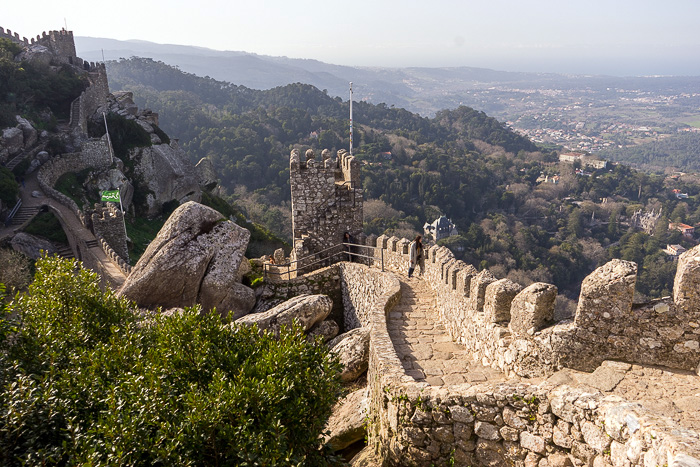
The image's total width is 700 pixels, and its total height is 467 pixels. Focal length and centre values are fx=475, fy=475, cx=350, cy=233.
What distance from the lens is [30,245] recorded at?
71.7 feet

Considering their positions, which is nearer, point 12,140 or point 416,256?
point 416,256

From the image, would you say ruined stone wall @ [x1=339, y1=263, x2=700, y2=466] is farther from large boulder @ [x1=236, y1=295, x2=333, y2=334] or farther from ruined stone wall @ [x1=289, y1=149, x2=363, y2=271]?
ruined stone wall @ [x1=289, y1=149, x2=363, y2=271]

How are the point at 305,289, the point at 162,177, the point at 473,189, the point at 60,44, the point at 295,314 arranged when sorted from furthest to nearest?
1. the point at 473,189
2. the point at 60,44
3. the point at 162,177
4. the point at 305,289
5. the point at 295,314

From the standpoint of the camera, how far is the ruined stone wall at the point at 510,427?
162 inches

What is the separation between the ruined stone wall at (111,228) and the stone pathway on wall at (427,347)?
17653mm

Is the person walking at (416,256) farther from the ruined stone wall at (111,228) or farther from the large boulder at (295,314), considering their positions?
the ruined stone wall at (111,228)

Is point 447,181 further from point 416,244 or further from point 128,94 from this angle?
point 416,244

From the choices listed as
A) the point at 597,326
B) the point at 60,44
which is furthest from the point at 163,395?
the point at 60,44

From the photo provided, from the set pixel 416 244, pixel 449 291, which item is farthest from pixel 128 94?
pixel 449 291

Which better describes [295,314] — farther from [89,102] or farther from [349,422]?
[89,102]

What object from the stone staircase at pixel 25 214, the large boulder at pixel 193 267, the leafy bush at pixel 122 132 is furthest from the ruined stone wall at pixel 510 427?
the leafy bush at pixel 122 132

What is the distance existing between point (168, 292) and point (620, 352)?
34.2ft

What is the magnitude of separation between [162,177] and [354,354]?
1128 inches

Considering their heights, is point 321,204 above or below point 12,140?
above
